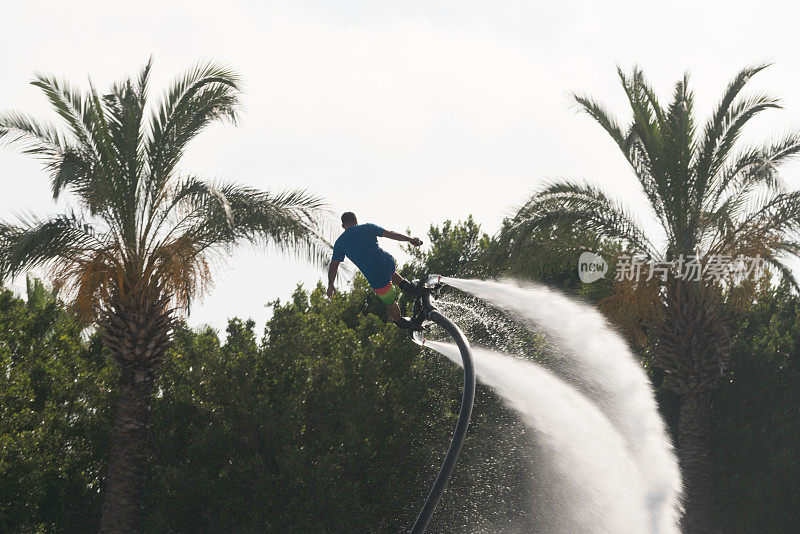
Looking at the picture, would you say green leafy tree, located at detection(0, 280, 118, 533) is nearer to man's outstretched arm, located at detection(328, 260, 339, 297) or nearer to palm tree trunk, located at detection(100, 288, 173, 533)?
palm tree trunk, located at detection(100, 288, 173, 533)

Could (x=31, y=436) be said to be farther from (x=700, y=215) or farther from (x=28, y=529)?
(x=700, y=215)

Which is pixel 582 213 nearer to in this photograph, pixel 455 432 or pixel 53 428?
pixel 455 432

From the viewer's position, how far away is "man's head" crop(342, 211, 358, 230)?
839 centimetres

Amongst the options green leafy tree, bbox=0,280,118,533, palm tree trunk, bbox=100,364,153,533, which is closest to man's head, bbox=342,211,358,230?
palm tree trunk, bbox=100,364,153,533

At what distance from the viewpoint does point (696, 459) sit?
1633 cm

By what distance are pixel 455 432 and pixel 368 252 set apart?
82.5 inches

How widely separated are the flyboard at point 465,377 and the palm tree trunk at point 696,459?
9.54m

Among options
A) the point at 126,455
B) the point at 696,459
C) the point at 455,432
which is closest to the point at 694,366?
the point at 696,459

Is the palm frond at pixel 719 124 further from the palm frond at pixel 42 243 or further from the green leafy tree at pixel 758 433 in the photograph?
the palm frond at pixel 42 243

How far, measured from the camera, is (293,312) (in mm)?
19562

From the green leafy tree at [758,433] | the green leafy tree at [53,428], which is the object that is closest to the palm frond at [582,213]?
the green leafy tree at [758,433]

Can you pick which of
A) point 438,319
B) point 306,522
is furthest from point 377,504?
point 438,319

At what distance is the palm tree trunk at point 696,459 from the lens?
1593 centimetres

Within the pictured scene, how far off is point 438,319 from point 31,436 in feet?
38.1
